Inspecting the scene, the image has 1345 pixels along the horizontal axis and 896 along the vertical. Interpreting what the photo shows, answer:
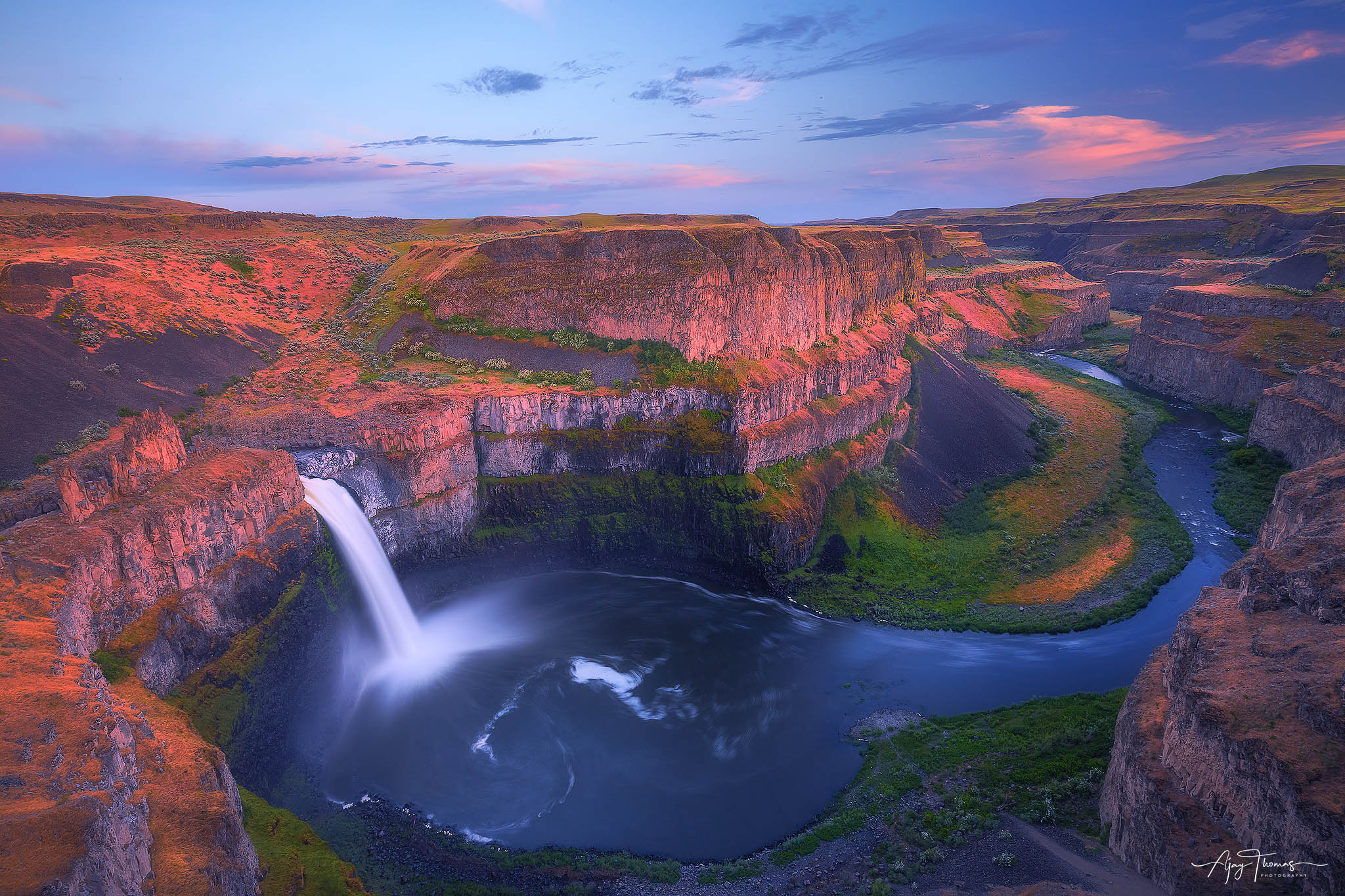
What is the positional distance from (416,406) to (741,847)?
29490 mm

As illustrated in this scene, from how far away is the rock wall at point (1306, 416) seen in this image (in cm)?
4575

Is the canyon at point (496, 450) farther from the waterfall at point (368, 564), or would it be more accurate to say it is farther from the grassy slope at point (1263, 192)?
the grassy slope at point (1263, 192)

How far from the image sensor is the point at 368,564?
112 ft

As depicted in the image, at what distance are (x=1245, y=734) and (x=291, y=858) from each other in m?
25.1

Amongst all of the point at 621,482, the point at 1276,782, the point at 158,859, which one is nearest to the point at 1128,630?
the point at 1276,782

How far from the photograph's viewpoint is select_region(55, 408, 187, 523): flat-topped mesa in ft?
77.5

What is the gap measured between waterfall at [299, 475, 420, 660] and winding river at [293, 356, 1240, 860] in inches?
55.5

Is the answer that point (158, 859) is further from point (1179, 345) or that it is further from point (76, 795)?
point (1179, 345)

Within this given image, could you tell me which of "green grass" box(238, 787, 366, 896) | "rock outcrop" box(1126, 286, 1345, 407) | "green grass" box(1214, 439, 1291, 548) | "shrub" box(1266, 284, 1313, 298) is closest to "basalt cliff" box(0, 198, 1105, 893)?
"green grass" box(238, 787, 366, 896)

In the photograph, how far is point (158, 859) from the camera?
1411cm

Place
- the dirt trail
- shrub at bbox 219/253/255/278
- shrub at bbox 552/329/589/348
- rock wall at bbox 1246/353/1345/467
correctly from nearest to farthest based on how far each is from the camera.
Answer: the dirt trail, rock wall at bbox 1246/353/1345/467, shrub at bbox 552/329/589/348, shrub at bbox 219/253/255/278

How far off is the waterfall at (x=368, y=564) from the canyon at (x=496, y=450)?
974 mm

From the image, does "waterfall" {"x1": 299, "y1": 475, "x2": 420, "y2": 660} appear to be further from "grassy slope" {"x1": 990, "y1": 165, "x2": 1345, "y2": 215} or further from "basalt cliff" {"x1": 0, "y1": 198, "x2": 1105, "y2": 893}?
"grassy slope" {"x1": 990, "y1": 165, "x2": 1345, "y2": 215}

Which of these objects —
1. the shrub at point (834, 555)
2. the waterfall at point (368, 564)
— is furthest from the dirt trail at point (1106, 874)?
the waterfall at point (368, 564)
